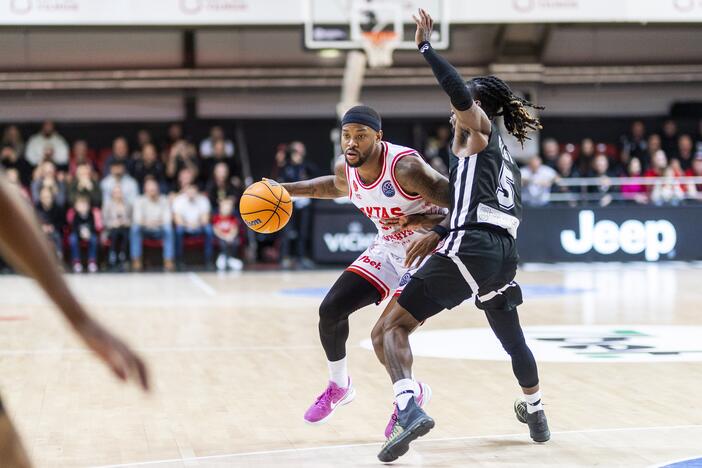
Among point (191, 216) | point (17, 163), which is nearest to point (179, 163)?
point (191, 216)

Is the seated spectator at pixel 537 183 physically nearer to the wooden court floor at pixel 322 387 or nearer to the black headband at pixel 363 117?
the wooden court floor at pixel 322 387

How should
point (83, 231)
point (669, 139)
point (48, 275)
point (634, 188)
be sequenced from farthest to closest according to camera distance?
1. point (669, 139)
2. point (634, 188)
3. point (83, 231)
4. point (48, 275)

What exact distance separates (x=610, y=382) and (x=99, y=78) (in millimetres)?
17003

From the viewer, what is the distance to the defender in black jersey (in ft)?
16.4

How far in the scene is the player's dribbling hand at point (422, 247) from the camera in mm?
5145

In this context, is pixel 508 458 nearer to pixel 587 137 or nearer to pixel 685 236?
pixel 685 236

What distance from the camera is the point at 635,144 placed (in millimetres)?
21531

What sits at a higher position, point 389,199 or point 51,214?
point 389,199

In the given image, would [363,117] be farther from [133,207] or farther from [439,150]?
[439,150]

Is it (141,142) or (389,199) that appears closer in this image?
(389,199)

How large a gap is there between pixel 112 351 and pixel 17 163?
59.2 feet

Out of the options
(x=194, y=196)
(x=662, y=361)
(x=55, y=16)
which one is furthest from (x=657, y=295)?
(x=55, y=16)

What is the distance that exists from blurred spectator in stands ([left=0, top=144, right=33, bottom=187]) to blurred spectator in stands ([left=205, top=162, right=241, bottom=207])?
329 centimetres

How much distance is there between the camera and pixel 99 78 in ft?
72.3
